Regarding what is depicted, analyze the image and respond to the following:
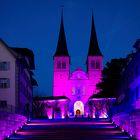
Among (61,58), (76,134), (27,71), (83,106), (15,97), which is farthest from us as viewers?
(61,58)

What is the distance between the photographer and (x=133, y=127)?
2691cm

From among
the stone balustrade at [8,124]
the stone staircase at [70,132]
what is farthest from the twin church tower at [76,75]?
the stone balustrade at [8,124]

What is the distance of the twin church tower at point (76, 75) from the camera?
13275 centimetres

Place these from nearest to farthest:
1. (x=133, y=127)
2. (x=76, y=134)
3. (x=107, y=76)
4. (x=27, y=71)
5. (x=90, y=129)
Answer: (x=133, y=127) → (x=76, y=134) → (x=90, y=129) → (x=27, y=71) → (x=107, y=76)

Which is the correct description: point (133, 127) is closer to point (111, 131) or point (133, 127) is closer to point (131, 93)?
point (111, 131)

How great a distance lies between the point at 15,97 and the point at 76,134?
2843 cm

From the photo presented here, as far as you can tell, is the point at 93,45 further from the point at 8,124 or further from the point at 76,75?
the point at 8,124

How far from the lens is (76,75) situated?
135250 mm

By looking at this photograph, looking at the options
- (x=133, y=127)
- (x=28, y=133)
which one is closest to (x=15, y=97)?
(x=28, y=133)

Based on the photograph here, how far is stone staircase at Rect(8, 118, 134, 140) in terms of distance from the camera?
28.8 metres

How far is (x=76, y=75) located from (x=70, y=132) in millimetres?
103678

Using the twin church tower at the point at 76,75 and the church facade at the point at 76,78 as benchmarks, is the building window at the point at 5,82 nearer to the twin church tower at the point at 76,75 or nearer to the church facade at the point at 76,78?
the church facade at the point at 76,78

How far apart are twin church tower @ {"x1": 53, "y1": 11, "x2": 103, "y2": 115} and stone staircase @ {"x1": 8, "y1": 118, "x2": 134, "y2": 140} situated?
94.5m

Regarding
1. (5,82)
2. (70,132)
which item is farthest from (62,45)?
(70,132)
